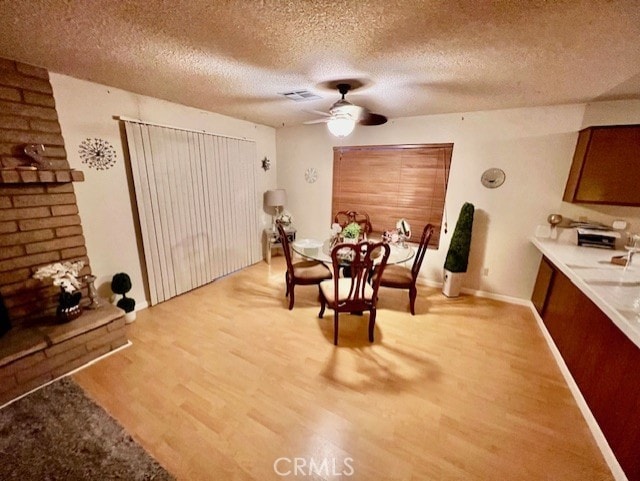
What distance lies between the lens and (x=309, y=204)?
443 centimetres

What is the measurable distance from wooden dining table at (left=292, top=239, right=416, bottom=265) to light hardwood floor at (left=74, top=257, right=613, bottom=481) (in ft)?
2.16

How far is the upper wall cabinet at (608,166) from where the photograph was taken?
7.50ft

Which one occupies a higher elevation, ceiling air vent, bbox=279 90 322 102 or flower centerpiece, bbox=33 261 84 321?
ceiling air vent, bbox=279 90 322 102

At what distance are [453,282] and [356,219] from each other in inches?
61.8

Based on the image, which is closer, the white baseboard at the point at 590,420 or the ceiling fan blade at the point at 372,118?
the white baseboard at the point at 590,420

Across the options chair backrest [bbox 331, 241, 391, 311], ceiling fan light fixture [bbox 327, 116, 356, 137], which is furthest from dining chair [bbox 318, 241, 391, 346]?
ceiling fan light fixture [bbox 327, 116, 356, 137]

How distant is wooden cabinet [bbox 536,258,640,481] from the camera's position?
4.34 ft

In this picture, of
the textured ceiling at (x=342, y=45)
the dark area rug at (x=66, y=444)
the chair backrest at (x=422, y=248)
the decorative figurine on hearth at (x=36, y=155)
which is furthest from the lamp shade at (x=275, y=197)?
the dark area rug at (x=66, y=444)

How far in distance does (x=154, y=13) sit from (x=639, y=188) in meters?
3.84

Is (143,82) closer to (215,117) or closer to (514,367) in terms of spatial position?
(215,117)

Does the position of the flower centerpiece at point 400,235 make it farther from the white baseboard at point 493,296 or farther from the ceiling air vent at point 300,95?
the ceiling air vent at point 300,95

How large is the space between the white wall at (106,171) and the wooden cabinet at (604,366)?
3.94 m

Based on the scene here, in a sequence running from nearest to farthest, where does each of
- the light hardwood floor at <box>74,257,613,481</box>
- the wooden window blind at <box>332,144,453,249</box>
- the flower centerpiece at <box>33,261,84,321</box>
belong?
the light hardwood floor at <box>74,257,613,481</box> < the flower centerpiece at <box>33,261,84,321</box> < the wooden window blind at <box>332,144,453,249</box>

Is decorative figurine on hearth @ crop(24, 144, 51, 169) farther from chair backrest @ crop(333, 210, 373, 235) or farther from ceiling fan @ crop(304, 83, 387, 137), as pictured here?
chair backrest @ crop(333, 210, 373, 235)
